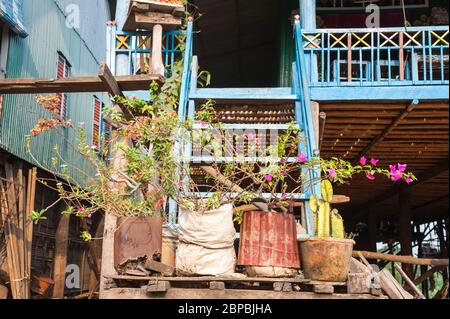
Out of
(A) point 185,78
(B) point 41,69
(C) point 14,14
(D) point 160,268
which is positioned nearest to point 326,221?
(D) point 160,268

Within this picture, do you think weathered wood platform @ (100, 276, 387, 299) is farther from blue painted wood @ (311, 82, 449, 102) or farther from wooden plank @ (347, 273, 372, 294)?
blue painted wood @ (311, 82, 449, 102)

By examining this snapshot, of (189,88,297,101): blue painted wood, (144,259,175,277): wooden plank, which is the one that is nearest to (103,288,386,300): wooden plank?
(144,259,175,277): wooden plank

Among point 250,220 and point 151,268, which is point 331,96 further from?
point 151,268

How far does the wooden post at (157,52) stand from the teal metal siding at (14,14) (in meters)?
3.25

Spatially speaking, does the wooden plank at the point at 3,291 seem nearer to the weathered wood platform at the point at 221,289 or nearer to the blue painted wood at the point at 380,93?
the weathered wood platform at the point at 221,289

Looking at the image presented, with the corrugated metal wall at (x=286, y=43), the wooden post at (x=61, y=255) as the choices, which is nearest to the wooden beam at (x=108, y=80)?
the corrugated metal wall at (x=286, y=43)

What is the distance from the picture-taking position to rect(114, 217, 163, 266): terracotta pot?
553cm

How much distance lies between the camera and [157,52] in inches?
338

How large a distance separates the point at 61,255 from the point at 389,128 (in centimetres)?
883

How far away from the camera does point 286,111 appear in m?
8.70

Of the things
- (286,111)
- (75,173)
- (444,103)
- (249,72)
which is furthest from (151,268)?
(249,72)

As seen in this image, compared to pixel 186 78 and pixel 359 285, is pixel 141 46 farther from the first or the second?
pixel 359 285

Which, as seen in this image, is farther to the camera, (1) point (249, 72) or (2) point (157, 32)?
(1) point (249, 72)
